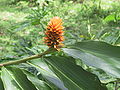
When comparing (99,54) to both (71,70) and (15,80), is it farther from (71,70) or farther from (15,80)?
(15,80)

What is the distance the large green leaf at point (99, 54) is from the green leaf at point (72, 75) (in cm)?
4

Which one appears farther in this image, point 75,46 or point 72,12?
point 72,12

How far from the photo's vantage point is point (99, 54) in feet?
2.18

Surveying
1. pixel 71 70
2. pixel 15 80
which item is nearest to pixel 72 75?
pixel 71 70

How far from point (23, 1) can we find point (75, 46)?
720 centimetres

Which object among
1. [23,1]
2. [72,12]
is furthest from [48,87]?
[23,1]

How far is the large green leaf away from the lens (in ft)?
2.05

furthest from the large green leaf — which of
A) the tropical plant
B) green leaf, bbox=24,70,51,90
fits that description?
green leaf, bbox=24,70,51,90

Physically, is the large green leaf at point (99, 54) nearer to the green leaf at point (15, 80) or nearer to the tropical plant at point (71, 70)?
the tropical plant at point (71, 70)

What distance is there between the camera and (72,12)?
6406mm

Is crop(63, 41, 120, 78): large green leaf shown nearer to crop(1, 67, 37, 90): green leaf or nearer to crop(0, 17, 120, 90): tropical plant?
crop(0, 17, 120, 90): tropical plant

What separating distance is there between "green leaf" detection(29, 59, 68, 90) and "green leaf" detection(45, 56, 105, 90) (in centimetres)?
4

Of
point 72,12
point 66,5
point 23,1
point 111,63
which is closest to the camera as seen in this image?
point 111,63

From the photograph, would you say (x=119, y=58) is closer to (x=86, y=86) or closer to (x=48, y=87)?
(x=86, y=86)
